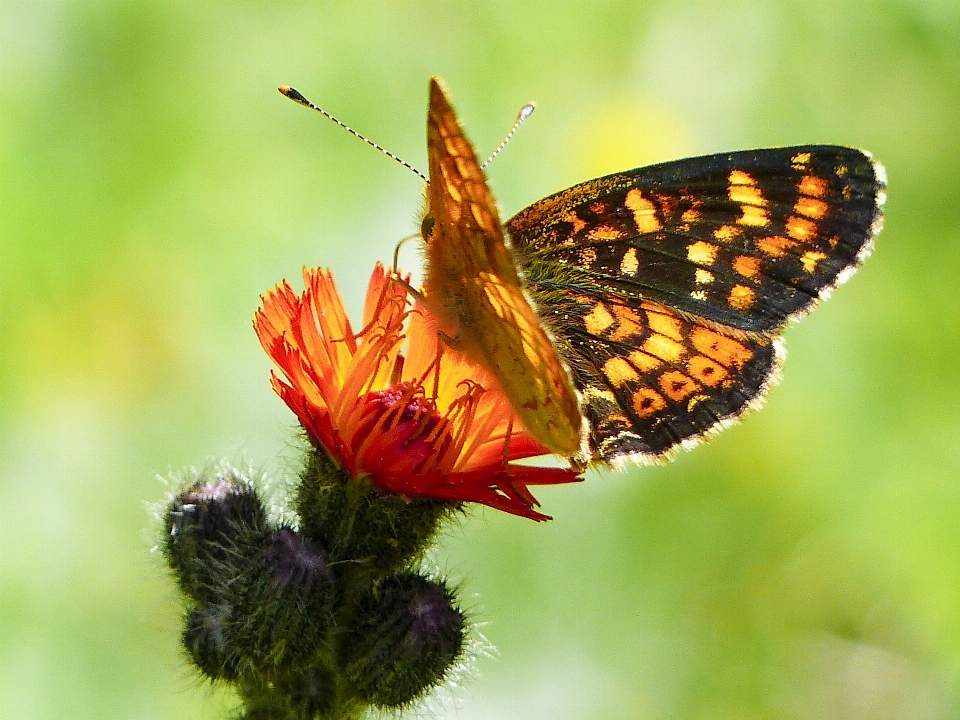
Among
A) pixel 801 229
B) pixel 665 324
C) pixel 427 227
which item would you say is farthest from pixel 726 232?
pixel 427 227

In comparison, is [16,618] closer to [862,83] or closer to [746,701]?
[746,701]

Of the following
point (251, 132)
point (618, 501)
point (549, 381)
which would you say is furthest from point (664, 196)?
point (251, 132)

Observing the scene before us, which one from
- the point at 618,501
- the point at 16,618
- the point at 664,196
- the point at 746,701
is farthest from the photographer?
the point at 618,501

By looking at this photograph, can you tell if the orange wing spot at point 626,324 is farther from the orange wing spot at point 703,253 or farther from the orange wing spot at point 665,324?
the orange wing spot at point 703,253

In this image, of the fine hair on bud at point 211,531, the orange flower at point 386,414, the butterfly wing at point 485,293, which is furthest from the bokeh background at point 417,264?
the butterfly wing at point 485,293

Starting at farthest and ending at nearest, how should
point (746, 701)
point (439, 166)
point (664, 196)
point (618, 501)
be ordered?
point (618, 501), point (746, 701), point (664, 196), point (439, 166)

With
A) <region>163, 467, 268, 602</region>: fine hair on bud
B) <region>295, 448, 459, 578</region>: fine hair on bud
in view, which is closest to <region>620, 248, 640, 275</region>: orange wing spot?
<region>295, 448, 459, 578</region>: fine hair on bud

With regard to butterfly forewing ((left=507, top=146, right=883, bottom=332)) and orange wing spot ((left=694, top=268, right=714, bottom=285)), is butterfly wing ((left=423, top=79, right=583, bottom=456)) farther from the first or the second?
orange wing spot ((left=694, top=268, right=714, bottom=285))
